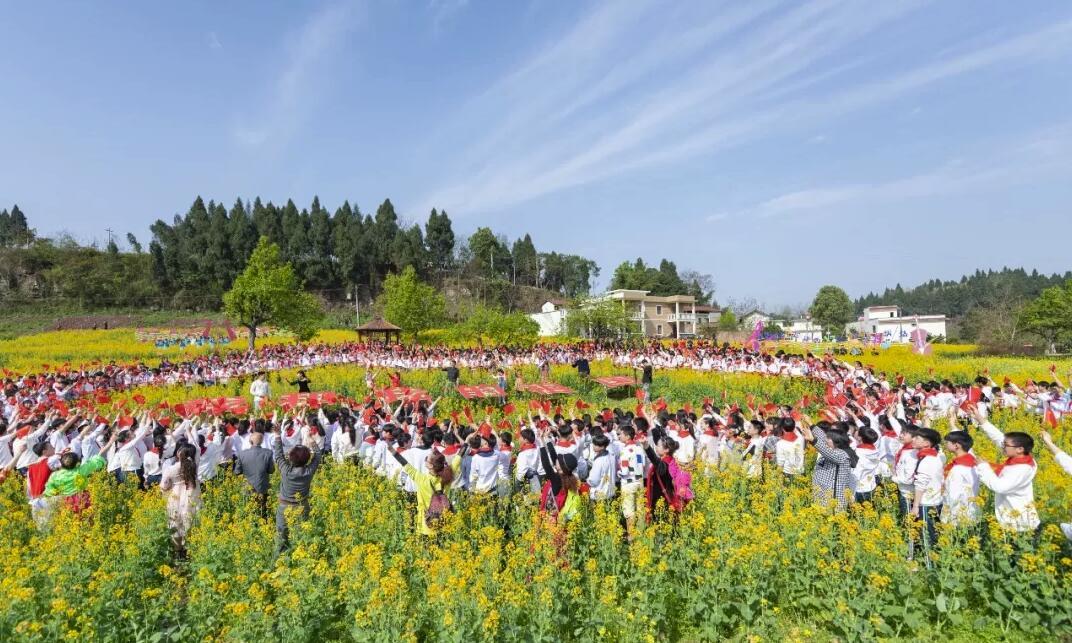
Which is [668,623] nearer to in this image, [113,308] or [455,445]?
[455,445]

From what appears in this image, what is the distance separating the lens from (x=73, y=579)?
16.4ft

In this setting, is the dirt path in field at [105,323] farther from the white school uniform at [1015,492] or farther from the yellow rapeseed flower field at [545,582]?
the white school uniform at [1015,492]

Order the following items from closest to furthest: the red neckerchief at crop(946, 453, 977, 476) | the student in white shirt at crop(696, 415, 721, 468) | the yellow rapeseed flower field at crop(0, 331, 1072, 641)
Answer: the yellow rapeseed flower field at crop(0, 331, 1072, 641) → the red neckerchief at crop(946, 453, 977, 476) → the student in white shirt at crop(696, 415, 721, 468)

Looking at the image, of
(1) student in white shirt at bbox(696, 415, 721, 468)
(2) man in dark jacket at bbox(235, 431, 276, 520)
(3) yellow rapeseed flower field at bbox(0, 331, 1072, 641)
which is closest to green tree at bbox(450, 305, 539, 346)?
(1) student in white shirt at bbox(696, 415, 721, 468)

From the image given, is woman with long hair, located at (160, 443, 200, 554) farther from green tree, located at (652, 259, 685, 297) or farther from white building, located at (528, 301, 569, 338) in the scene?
green tree, located at (652, 259, 685, 297)

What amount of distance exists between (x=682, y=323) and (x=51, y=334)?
61.8 m

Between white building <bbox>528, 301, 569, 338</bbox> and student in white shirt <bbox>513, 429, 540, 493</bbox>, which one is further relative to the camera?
white building <bbox>528, 301, 569, 338</bbox>

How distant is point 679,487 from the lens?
6.69 meters

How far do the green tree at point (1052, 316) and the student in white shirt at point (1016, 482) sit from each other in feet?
148

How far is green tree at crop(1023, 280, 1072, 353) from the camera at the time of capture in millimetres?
38188

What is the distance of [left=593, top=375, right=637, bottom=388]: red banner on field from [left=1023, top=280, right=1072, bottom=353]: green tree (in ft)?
121

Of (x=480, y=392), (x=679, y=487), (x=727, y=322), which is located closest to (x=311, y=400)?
(x=480, y=392)

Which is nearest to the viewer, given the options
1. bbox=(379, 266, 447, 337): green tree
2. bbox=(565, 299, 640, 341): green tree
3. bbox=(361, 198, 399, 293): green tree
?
bbox=(379, 266, 447, 337): green tree

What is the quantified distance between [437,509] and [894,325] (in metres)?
82.1
